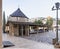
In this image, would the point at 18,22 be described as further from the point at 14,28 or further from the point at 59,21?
the point at 59,21

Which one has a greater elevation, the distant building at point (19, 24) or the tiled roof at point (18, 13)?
the tiled roof at point (18, 13)

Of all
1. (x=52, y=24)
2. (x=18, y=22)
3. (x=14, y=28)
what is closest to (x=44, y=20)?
(x=52, y=24)

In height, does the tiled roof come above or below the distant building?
above

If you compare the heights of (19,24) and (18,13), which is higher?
(18,13)

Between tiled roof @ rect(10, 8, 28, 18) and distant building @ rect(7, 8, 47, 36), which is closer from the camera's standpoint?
tiled roof @ rect(10, 8, 28, 18)

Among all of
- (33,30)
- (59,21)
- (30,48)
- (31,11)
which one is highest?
(31,11)

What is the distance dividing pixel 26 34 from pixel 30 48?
252cm

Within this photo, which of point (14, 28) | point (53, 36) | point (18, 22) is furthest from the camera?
point (14, 28)

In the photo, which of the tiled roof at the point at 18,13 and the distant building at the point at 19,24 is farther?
→ the distant building at the point at 19,24

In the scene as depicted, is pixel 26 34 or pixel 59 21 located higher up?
pixel 59 21

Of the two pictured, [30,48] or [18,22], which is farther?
[18,22]

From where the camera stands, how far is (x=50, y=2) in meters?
6.20

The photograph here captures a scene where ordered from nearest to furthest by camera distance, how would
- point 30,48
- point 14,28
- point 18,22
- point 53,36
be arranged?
point 30,48, point 53,36, point 18,22, point 14,28

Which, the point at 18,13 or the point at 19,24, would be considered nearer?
the point at 18,13
